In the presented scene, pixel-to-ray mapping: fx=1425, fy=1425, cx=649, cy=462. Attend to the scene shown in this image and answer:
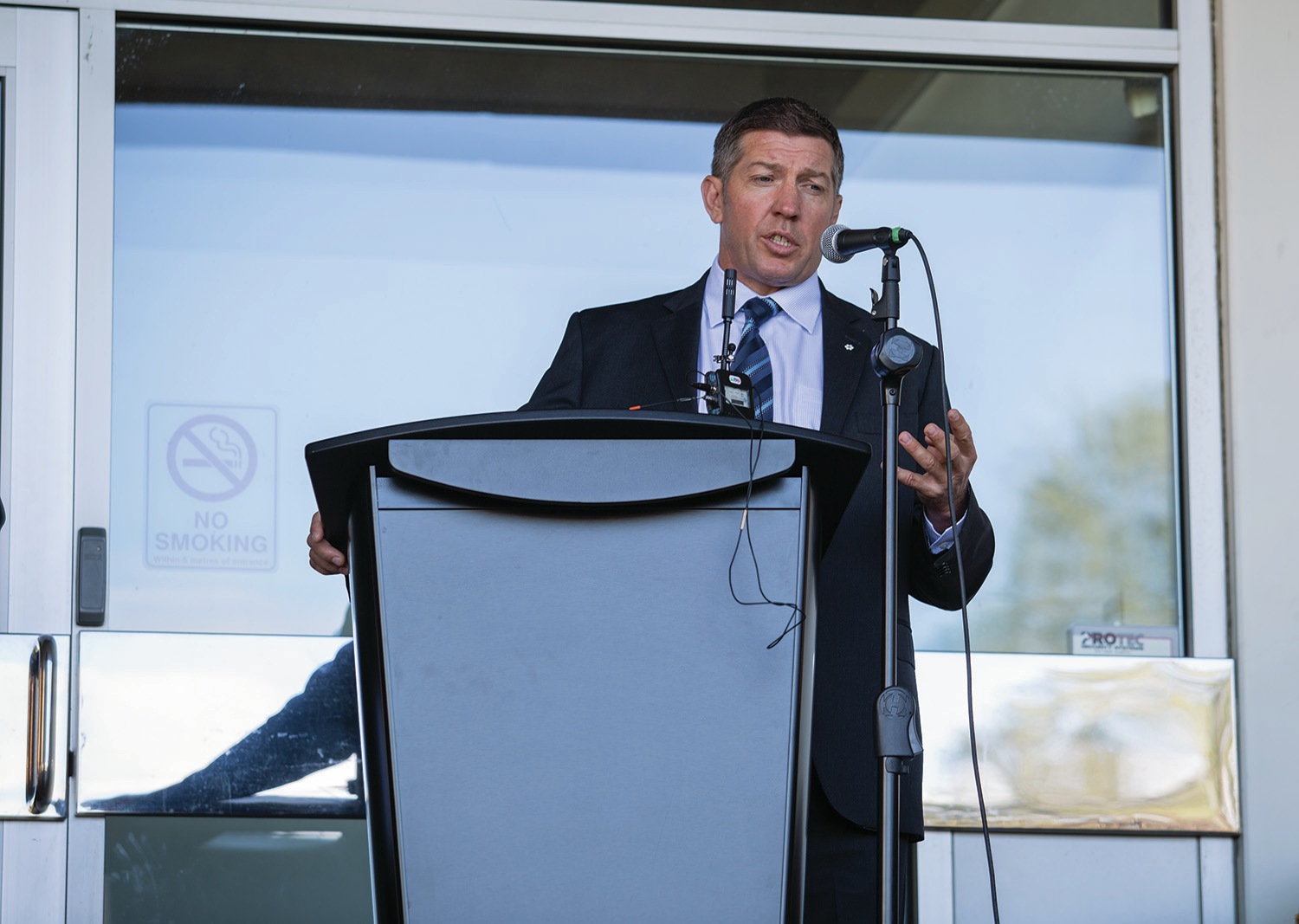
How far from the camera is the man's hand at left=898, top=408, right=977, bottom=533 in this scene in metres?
1.71

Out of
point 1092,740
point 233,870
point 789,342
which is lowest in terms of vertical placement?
point 233,870

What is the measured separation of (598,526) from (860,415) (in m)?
1.00

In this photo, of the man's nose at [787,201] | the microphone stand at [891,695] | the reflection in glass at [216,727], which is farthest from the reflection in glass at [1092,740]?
the microphone stand at [891,695]

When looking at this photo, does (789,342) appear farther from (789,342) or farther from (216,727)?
(216,727)

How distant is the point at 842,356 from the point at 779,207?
0.35 metres

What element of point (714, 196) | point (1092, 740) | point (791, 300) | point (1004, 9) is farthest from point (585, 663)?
point (1004, 9)

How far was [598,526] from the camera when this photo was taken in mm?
1332

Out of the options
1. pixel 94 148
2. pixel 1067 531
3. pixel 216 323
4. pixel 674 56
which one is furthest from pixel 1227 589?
pixel 94 148

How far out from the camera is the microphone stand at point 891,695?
5.23 feet

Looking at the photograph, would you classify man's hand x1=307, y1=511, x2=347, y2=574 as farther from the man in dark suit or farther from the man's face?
the man's face

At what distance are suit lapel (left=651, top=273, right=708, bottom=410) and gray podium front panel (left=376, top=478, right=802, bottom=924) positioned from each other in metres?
0.98

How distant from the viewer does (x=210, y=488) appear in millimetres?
3283

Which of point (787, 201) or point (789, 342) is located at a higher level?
point (787, 201)

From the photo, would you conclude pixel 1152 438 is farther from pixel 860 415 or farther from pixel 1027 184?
pixel 860 415
